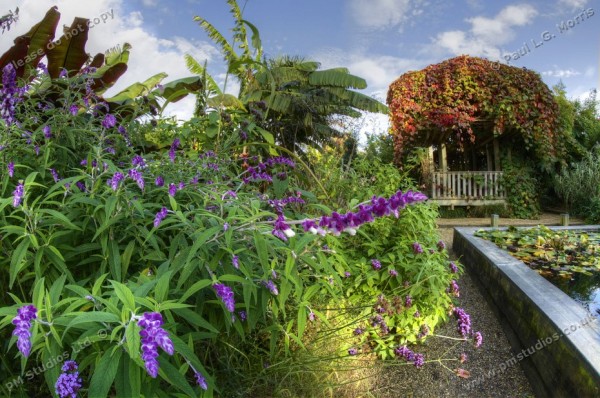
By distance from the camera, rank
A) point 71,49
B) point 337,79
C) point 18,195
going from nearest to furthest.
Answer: point 18,195, point 71,49, point 337,79

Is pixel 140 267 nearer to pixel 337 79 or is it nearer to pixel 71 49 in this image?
pixel 71 49

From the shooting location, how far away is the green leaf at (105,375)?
103 centimetres

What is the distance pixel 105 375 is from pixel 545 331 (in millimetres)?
2554

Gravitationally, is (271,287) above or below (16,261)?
below

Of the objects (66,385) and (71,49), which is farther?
(71,49)

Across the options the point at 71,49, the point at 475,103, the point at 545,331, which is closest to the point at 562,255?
the point at 545,331

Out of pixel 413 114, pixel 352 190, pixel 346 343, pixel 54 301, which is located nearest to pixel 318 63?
pixel 413 114

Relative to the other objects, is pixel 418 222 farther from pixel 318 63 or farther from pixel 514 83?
pixel 318 63

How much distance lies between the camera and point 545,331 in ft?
8.75

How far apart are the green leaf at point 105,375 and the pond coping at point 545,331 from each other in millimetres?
1997

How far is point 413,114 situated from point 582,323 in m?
9.61

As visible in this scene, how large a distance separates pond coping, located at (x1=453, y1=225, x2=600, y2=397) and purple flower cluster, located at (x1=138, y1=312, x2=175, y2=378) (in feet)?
6.41

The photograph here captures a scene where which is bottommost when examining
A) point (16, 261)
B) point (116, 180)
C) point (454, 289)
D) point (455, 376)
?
point (455, 376)

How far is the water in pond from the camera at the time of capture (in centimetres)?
388
